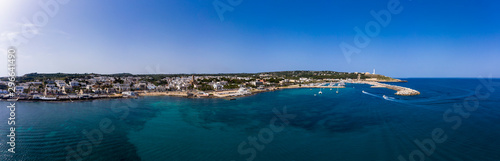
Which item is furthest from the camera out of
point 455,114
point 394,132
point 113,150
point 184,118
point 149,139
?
point 455,114

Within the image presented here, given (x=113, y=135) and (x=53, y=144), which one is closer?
(x=53, y=144)

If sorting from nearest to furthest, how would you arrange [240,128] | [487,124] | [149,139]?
[149,139]
[240,128]
[487,124]

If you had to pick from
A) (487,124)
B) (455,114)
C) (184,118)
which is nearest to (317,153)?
(184,118)

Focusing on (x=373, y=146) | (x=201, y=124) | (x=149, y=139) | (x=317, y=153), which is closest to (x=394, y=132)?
(x=373, y=146)

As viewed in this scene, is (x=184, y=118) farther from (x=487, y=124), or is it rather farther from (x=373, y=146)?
(x=487, y=124)

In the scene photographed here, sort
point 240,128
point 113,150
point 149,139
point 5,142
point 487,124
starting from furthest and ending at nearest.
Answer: point 487,124
point 240,128
point 149,139
point 5,142
point 113,150

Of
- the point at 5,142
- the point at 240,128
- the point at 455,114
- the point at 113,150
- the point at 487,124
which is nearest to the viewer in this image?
the point at 113,150

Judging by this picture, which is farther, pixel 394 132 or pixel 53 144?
pixel 394 132

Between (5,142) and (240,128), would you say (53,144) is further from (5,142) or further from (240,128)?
(240,128)
